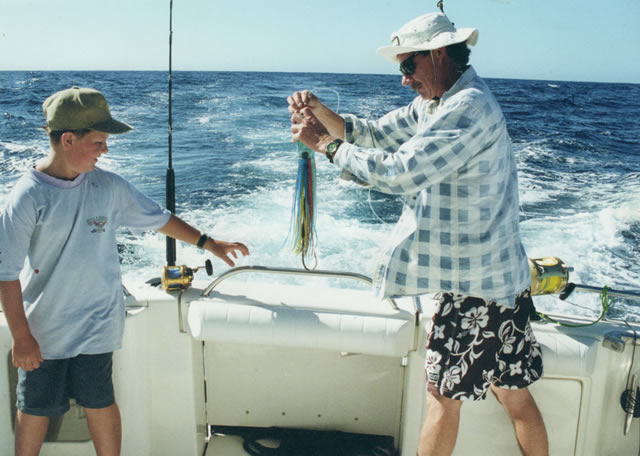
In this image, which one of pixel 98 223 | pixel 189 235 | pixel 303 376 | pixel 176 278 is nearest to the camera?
pixel 98 223

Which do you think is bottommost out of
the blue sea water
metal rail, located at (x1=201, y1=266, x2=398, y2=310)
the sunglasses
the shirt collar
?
the blue sea water

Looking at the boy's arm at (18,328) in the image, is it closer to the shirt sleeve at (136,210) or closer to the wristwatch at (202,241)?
the shirt sleeve at (136,210)

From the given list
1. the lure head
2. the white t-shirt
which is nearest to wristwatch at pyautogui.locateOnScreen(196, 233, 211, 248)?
the white t-shirt

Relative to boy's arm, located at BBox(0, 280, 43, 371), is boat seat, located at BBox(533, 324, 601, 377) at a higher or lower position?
lower

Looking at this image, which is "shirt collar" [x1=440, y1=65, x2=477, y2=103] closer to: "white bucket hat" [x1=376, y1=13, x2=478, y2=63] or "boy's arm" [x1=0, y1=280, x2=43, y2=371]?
"white bucket hat" [x1=376, y1=13, x2=478, y2=63]

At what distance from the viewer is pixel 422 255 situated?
133cm

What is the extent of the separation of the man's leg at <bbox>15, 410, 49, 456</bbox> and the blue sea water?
4.27 ft

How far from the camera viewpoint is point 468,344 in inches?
54.4

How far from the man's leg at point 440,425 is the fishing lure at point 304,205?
1.71 ft

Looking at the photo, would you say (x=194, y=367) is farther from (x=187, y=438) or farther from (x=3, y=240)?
(x=3, y=240)

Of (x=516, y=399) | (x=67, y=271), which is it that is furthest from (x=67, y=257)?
(x=516, y=399)

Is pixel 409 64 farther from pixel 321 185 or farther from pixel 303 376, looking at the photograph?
pixel 321 185

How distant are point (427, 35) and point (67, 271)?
994 millimetres

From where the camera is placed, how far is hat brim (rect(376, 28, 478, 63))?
1.25 metres
